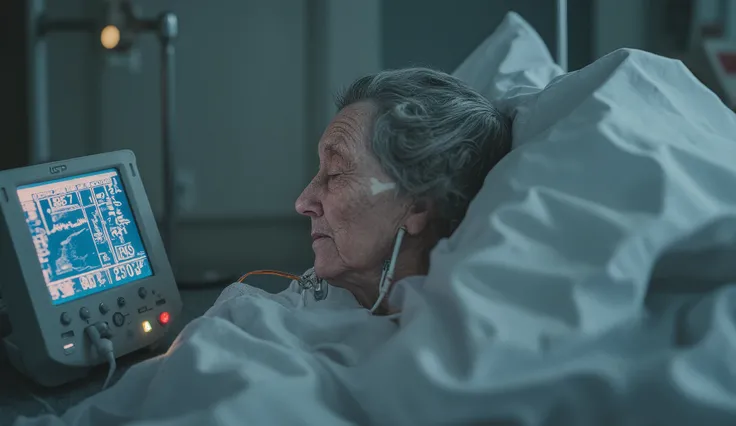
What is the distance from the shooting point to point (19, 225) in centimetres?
83

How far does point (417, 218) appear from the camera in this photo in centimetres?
87

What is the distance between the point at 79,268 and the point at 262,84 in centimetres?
176

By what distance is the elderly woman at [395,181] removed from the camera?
872mm

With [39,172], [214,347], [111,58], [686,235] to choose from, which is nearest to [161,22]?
[111,58]

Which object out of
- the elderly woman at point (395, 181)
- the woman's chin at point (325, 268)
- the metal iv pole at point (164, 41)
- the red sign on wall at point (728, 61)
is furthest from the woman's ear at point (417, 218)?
the red sign on wall at point (728, 61)

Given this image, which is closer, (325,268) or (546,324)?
(546,324)

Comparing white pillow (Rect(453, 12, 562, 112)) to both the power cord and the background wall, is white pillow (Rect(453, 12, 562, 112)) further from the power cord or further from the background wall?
the background wall

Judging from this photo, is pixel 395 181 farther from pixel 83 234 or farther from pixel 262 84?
pixel 262 84

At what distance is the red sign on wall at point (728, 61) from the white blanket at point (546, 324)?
1002mm

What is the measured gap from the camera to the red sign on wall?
1.66 m

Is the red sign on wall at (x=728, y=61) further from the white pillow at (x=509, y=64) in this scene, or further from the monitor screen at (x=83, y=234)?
the monitor screen at (x=83, y=234)

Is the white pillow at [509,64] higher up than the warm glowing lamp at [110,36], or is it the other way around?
the warm glowing lamp at [110,36]

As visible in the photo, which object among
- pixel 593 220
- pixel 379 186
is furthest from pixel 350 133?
pixel 593 220

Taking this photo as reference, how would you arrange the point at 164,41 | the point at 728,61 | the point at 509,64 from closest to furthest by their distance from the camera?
the point at 509,64 < the point at 164,41 < the point at 728,61
